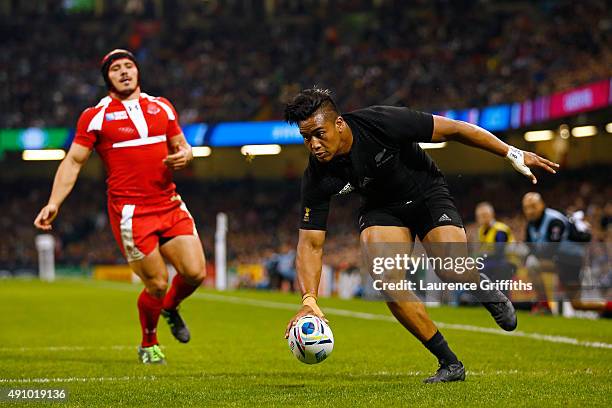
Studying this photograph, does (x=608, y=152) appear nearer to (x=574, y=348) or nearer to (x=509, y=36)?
(x=509, y=36)

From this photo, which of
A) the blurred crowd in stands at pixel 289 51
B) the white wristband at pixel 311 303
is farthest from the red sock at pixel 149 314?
the blurred crowd in stands at pixel 289 51

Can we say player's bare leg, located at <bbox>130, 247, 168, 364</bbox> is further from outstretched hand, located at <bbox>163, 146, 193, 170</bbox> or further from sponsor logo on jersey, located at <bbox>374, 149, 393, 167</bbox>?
sponsor logo on jersey, located at <bbox>374, 149, 393, 167</bbox>

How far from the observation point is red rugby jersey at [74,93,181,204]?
8.44m

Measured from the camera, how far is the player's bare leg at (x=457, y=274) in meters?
6.93

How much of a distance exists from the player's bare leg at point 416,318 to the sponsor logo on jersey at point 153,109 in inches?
99.0

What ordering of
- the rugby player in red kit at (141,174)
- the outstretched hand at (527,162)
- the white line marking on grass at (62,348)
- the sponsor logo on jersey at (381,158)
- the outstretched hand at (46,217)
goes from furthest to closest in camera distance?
the white line marking on grass at (62,348) → the rugby player in red kit at (141,174) → the outstretched hand at (46,217) → the sponsor logo on jersey at (381,158) → the outstretched hand at (527,162)

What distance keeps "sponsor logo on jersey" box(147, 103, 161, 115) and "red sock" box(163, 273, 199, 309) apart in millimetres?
1461

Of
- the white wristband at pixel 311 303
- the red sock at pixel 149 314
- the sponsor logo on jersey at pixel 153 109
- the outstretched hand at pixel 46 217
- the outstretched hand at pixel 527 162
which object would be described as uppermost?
the sponsor logo on jersey at pixel 153 109

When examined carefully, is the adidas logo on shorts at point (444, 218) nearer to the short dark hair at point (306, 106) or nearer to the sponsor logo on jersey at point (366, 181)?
the sponsor logo on jersey at point (366, 181)

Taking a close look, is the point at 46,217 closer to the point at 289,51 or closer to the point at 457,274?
the point at 457,274

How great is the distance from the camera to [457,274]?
7000 mm

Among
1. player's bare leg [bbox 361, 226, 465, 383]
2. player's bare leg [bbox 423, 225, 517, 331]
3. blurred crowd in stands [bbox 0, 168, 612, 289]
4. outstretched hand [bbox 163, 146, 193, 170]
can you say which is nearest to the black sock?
player's bare leg [bbox 361, 226, 465, 383]

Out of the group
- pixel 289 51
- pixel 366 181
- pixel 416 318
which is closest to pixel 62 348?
pixel 416 318

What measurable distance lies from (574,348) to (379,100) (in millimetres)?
26324
